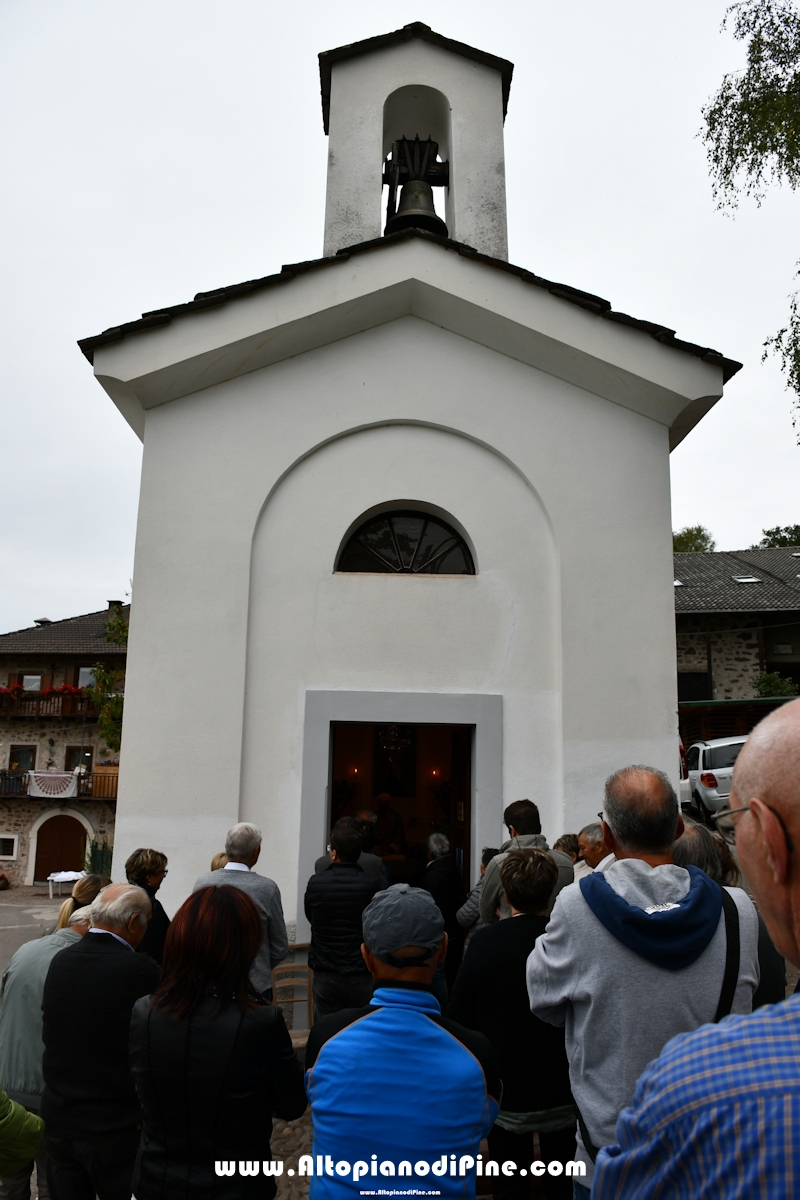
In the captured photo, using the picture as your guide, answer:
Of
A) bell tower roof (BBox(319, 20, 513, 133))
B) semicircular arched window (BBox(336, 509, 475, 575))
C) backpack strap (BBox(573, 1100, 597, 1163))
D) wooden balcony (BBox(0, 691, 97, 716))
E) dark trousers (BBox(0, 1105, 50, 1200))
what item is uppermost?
bell tower roof (BBox(319, 20, 513, 133))

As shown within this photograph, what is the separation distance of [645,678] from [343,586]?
2.67 metres

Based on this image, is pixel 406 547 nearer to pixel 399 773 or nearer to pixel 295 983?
pixel 295 983

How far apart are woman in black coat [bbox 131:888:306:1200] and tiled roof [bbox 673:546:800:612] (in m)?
24.6

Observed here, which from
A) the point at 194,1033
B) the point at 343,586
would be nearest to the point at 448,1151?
the point at 194,1033

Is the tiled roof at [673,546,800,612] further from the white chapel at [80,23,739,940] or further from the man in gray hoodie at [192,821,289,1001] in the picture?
the man in gray hoodie at [192,821,289,1001]

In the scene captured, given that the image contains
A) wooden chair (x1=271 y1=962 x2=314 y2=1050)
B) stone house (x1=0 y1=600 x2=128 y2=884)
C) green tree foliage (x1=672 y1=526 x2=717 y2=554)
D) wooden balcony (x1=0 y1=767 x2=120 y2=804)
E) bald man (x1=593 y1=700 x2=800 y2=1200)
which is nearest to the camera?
bald man (x1=593 y1=700 x2=800 y2=1200)

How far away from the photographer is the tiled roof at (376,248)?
700cm

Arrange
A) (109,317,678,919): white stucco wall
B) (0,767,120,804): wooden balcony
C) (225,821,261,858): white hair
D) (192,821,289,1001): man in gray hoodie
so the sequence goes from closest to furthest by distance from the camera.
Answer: (192,821,289,1001): man in gray hoodie < (225,821,261,858): white hair < (109,317,678,919): white stucco wall < (0,767,120,804): wooden balcony

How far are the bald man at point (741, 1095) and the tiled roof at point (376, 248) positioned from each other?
6.60 m

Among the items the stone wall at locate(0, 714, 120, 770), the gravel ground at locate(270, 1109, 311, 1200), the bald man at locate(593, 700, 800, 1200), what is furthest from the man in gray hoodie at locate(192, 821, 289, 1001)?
the stone wall at locate(0, 714, 120, 770)

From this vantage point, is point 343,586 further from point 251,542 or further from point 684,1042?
point 684,1042

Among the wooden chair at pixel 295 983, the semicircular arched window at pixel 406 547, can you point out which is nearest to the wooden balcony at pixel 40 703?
the semicircular arched window at pixel 406 547

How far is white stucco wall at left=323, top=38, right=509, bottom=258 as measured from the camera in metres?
8.62

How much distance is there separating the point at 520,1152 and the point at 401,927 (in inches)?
65.3
